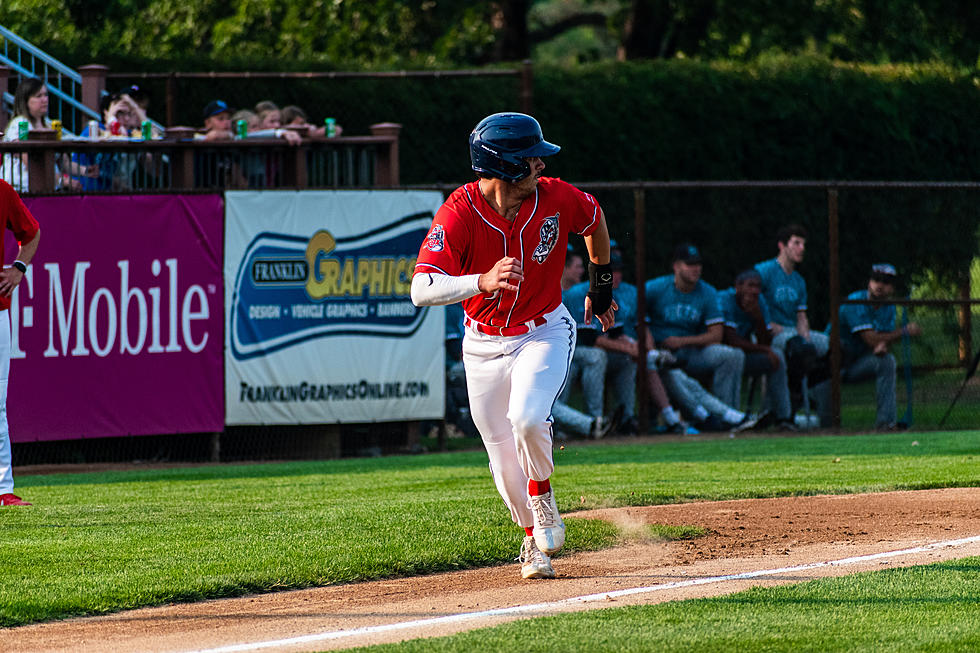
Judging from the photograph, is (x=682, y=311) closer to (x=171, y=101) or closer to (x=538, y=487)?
(x=171, y=101)

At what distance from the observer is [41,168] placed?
12.3 meters

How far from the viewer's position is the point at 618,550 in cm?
752

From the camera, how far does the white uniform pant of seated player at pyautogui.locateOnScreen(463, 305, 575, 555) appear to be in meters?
6.49

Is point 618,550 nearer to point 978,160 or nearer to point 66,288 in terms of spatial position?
point 66,288

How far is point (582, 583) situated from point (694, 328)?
24.1ft

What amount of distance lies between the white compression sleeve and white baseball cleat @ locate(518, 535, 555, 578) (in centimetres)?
135

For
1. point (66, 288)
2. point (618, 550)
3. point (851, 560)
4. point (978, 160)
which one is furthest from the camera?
point (978, 160)

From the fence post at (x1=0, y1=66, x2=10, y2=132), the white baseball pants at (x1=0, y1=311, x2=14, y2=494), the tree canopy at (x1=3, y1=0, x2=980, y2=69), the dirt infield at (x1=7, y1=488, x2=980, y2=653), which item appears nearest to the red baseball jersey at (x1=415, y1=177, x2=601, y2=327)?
the dirt infield at (x1=7, y1=488, x2=980, y2=653)

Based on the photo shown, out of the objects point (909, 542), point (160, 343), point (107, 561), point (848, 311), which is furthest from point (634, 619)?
point (848, 311)

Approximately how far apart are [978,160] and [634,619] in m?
15.5

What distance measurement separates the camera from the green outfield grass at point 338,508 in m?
6.80

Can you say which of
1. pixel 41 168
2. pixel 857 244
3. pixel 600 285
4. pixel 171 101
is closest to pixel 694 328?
pixel 857 244

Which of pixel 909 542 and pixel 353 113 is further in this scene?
pixel 353 113

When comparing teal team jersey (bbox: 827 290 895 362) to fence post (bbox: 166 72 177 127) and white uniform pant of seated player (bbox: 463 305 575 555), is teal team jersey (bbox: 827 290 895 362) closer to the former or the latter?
fence post (bbox: 166 72 177 127)
